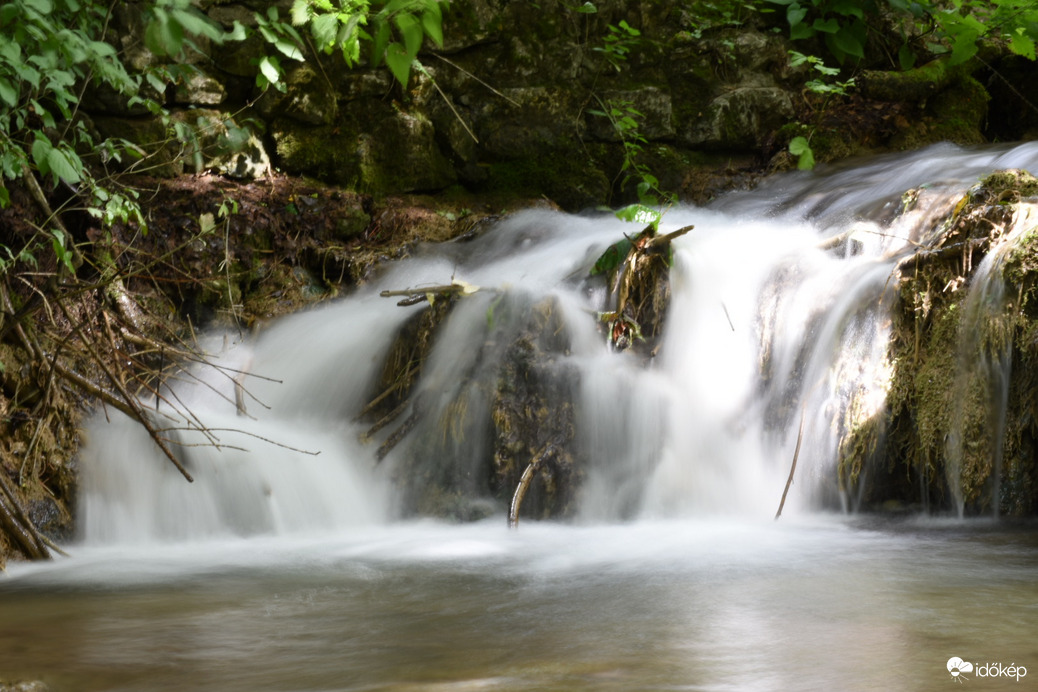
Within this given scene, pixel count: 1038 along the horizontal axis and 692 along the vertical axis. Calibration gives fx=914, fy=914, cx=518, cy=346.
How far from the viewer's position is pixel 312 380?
517 cm

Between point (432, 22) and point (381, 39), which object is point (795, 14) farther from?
point (381, 39)

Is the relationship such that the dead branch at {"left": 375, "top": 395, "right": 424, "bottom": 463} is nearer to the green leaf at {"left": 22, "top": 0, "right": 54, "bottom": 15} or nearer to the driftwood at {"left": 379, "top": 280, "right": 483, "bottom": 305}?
the driftwood at {"left": 379, "top": 280, "right": 483, "bottom": 305}

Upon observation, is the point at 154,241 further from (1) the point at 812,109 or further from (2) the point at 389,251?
(1) the point at 812,109

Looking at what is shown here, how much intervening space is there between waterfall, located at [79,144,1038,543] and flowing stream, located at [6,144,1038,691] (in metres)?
0.01

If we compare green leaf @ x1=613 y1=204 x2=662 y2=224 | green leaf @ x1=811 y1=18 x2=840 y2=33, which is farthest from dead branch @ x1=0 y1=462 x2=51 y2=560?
green leaf @ x1=811 y1=18 x2=840 y2=33

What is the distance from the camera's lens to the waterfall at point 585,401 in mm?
4207

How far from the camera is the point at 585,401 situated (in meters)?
4.55

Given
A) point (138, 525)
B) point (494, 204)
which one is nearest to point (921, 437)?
→ point (138, 525)

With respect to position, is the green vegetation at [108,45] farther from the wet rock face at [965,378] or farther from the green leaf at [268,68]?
the wet rock face at [965,378]

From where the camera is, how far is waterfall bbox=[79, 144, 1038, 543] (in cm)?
421

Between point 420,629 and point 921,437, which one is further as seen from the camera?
point 921,437

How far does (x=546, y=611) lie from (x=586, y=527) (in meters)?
1.48

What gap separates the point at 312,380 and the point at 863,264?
305cm

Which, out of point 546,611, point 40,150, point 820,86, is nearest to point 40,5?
point 40,150
